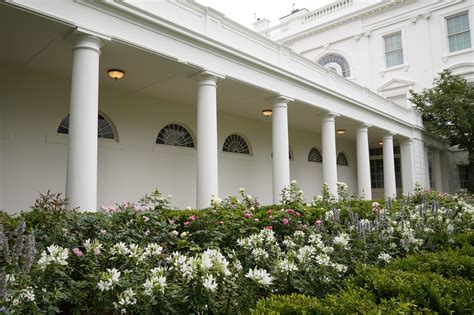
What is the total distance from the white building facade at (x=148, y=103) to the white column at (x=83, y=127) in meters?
0.02

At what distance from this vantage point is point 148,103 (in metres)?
11.7

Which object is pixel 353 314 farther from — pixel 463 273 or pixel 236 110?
pixel 236 110

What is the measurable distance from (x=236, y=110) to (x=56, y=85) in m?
6.41

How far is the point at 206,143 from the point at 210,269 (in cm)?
619

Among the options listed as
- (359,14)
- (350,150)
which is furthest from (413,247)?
(359,14)

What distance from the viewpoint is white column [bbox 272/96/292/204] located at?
10945 mm

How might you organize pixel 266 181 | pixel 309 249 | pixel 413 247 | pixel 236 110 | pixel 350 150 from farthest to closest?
pixel 350 150 < pixel 266 181 < pixel 236 110 < pixel 413 247 < pixel 309 249

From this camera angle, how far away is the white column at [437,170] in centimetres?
2217

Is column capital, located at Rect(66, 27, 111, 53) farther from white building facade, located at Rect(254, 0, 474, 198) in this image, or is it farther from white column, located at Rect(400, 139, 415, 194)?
white building facade, located at Rect(254, 0, 474, 198)

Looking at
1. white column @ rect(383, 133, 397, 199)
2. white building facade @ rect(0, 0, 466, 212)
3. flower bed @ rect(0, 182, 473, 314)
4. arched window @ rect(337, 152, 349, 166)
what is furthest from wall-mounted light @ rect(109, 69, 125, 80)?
arched window @ rect(337, 152, 349, 166)

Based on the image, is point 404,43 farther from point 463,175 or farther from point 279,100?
point 279,100

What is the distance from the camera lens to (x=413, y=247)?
5168 millimetres

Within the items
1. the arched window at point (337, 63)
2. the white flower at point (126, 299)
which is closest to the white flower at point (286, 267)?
the white flower at point (126, 299)

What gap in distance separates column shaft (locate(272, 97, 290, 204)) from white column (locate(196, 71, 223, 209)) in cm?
270
